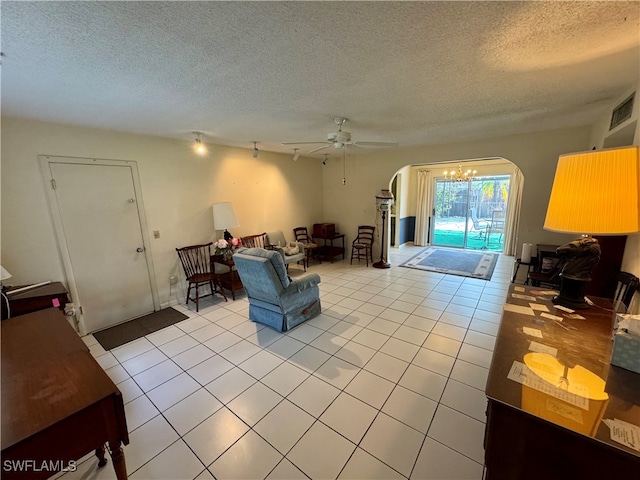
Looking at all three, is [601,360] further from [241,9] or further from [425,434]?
[241,9]

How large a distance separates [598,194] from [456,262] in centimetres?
521

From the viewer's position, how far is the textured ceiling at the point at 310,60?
49.6 inches

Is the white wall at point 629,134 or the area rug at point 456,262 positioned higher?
the white wall at point 629,134

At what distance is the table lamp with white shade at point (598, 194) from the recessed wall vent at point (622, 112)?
1.73 metres

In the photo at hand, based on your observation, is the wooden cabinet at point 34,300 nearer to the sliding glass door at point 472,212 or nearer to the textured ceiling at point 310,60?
the textured ceiling at point 310,60

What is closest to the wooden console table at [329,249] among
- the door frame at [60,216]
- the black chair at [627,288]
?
the door frame at [60,216]

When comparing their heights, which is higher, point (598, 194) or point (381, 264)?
point (598, 194)

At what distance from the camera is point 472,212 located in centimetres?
740

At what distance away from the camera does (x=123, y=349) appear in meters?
2.90

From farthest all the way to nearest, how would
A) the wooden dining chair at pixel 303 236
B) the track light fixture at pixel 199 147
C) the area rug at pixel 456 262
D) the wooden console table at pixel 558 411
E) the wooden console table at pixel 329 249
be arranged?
the wooden console table at pixel 329 249 → the wooden dining chair at pixel 303 236 → the area rug at pixel 456 262 → the track light fixture at pixel 199 147 → the wooden console table at pixel 558 411

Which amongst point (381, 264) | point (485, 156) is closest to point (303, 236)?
point (381, 264)

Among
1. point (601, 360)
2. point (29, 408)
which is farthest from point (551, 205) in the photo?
point (29, 408)

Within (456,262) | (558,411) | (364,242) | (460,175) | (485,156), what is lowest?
(456,262)

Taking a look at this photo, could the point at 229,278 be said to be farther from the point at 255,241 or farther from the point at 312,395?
the point at 312,395
